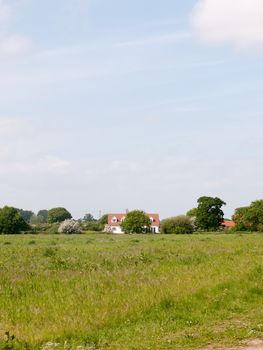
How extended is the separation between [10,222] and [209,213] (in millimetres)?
42119

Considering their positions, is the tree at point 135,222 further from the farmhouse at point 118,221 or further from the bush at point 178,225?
the farmhouse at point 118,221

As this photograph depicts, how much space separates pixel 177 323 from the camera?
10078 mm

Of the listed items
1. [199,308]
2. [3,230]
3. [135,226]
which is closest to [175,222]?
[135,226]

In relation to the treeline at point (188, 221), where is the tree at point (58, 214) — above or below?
above

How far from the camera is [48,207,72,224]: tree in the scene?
171250 mm

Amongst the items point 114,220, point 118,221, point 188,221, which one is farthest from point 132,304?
point 114,220

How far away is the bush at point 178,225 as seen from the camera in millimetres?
89031

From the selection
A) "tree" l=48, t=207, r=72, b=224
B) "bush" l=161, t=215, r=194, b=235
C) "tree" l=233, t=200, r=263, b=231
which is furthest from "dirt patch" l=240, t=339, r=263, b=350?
"tree" l=48, t=207, r=72, b=224

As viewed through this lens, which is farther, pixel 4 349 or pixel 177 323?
pixel 177 323

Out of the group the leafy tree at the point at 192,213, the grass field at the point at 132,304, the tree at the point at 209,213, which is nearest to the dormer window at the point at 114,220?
the leafy tree at the point at 192,213

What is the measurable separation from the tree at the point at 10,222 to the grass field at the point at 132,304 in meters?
81.1

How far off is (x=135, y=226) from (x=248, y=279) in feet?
287

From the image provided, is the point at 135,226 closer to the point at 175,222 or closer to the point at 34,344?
the point at 175,222

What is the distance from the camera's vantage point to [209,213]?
324 ft
